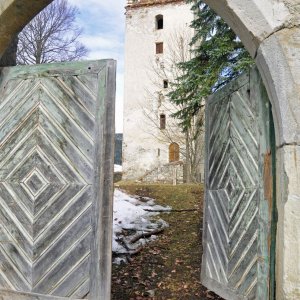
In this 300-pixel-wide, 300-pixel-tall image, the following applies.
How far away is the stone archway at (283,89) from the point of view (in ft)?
7.94

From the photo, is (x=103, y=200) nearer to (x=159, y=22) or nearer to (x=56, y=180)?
(x=56, y=180)

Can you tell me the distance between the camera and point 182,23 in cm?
2480

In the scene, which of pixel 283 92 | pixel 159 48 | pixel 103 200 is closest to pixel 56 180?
pixel 103 200

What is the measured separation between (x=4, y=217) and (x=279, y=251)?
2333 mm

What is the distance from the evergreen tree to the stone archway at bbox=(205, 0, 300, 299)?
7002 millimetres

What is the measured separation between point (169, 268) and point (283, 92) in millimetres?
4364

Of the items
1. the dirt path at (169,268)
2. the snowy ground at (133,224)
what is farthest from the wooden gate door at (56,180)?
the snowy ground at (133,224)

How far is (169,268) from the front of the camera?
20.5ft

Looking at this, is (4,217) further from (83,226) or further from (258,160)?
(258,160)

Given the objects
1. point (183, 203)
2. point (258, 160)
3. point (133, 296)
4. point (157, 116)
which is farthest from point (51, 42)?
point (258, 160)

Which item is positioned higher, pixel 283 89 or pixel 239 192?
pixel 283 89

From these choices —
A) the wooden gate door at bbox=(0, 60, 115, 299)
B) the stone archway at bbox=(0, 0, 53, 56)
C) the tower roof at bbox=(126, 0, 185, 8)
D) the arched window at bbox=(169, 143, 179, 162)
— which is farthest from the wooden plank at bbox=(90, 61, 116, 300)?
the tower roof at bbox=(126, 0, 185, 8)

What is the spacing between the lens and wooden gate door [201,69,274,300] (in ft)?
10.3

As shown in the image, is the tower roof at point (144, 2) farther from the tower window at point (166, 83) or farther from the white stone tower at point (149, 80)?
the tower window at point (166, 83)
